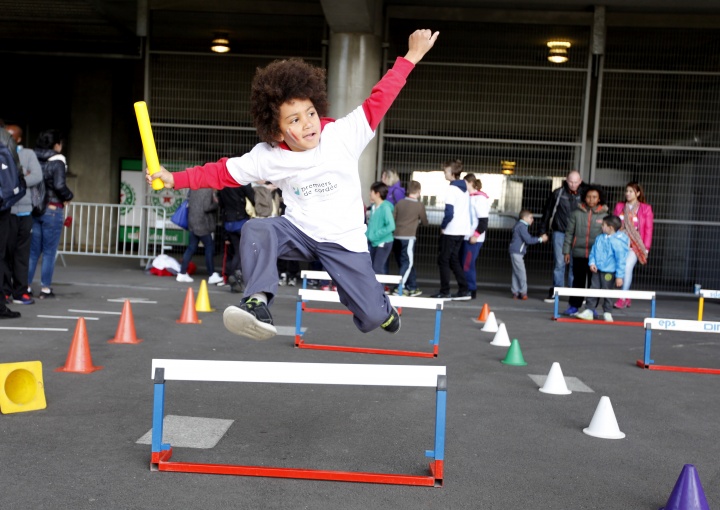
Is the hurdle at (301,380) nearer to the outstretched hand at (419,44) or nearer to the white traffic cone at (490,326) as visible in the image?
the outstretched hand at (419,44)

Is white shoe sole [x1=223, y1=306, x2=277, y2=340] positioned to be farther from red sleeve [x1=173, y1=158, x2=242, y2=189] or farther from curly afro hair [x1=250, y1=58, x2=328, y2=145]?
curly afro hair [x1=250, y1=58, x2=328, y2=145]

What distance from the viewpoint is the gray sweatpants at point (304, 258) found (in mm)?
4633

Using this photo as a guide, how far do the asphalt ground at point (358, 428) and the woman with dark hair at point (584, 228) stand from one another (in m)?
2.58

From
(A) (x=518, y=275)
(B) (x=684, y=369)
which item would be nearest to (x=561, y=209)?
(A) (x=518, y=275)

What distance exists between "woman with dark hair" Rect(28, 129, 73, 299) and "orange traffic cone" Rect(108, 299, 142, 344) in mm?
2842

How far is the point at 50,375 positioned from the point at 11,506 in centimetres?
278

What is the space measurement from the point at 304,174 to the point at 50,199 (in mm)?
6619

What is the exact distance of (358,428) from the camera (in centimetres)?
527

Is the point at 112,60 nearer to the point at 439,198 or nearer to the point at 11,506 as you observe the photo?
the point at 439,198

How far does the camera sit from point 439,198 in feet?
51.0

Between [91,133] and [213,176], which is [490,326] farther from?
[91,133]

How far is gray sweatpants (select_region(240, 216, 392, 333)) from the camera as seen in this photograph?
4633 mm

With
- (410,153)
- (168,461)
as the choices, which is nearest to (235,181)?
(168,461)

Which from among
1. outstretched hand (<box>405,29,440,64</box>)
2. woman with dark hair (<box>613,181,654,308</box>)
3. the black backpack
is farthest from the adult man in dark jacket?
outstretched hand (<box>405,29,440,64</box>)
